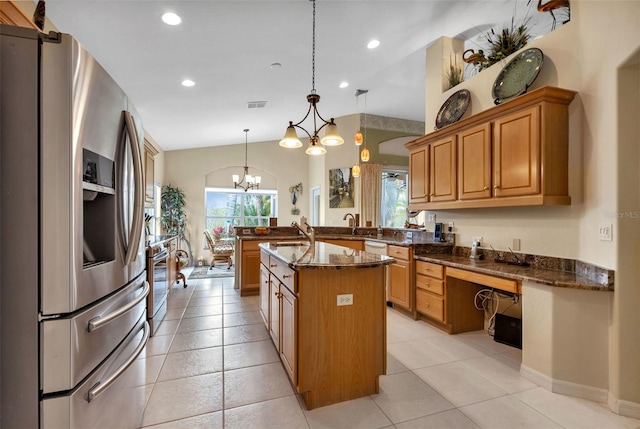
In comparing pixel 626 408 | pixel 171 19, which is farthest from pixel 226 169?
pixel 626 408

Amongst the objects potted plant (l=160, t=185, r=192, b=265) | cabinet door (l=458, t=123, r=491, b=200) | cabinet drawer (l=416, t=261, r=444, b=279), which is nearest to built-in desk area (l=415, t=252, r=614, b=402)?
cabinet drawer (l=416, t=261, r=444, b=279)

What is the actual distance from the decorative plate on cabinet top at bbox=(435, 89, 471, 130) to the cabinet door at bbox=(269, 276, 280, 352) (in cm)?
274

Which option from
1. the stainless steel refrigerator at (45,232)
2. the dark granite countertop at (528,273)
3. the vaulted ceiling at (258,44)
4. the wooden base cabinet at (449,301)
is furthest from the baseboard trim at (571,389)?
the vaulted ceiling at (258,44)

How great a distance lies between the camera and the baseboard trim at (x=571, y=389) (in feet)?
6.44

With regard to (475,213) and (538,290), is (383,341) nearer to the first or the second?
(538,290)

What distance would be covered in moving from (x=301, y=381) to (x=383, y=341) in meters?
0.62

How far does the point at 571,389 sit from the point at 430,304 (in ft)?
4.38

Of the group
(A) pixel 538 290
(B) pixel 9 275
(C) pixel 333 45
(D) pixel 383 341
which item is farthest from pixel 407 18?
(B) pixel 9 275

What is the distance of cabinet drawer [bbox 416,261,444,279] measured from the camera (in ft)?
10.1

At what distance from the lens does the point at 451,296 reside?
3059mm

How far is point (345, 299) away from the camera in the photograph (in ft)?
6.45

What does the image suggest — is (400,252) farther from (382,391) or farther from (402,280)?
(382,391)

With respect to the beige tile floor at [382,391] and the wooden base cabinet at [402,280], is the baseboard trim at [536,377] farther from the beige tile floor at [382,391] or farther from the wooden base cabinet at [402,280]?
the wooden base cabinet at [402,280]

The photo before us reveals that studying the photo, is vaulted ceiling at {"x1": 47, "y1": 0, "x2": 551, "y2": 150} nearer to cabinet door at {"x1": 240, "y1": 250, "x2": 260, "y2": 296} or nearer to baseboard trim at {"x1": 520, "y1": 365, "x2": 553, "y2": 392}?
cabinet door at {"x1": 240, "y1": 250, "x2": 260, "y2": 296}
